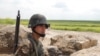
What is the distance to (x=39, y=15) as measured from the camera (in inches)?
192

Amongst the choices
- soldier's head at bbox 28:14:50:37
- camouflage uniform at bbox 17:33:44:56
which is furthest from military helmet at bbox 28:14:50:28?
camouflage uniform at bbox 17:33:44:56

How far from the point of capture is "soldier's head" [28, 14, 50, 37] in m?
4.63

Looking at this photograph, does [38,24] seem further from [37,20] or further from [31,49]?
[31,49]

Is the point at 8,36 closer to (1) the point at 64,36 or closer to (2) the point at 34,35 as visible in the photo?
(1) the point at 64,36

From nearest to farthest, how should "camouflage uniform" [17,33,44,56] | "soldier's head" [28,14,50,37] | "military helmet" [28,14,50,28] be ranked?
"camouflage uniform" [17,33,44,56], "soldier's head" [28,14,50,37], "military helmet" [28,14,50,28]

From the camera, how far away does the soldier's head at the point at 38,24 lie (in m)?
4.63

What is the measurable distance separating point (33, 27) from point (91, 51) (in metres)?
9.80

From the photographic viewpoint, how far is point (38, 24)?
15.5ft

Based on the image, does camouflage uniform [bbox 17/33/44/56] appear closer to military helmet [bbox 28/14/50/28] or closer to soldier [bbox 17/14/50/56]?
soldier [bbox 17/14/50/56]

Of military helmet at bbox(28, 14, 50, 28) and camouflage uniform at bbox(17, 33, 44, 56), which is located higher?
military helmet at bbox(28, 14, 50, 28)

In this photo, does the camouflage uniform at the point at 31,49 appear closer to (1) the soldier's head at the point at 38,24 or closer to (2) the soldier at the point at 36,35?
(2) the soldier at the point at 36,35

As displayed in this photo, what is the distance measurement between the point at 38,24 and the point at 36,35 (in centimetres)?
17

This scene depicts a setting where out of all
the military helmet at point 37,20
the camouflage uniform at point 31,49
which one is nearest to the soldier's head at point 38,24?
the military helmet at point 37,20

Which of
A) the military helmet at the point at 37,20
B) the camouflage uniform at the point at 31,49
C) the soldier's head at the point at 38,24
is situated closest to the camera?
the camouflage uniform at the point at 31,49
